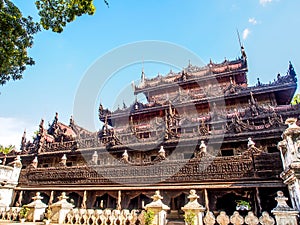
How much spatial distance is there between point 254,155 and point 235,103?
8.03m

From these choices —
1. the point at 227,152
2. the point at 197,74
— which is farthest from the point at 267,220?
the point at 197,74

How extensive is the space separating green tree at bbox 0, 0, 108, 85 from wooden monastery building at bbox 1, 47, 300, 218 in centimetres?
770

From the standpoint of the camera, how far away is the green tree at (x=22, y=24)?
7.30 meters

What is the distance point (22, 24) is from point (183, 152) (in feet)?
36.1

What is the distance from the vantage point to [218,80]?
2028 cm

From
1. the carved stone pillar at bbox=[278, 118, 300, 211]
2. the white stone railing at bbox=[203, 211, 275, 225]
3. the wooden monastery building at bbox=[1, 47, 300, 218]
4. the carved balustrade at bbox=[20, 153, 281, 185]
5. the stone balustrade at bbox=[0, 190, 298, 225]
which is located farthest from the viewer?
the wooden monastery building at bbox=[1, 47, 300, 218]

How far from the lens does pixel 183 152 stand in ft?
45.8

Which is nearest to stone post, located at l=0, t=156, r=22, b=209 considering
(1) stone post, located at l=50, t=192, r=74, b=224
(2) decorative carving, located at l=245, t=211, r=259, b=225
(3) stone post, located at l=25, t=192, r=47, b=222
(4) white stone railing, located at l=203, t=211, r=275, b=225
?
(3) stone post, located at l=25, t=192, r=47, b=222

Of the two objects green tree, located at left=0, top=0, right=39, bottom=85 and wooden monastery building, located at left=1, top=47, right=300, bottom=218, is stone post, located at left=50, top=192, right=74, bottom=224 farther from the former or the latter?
green tree, located at left=0, top=0, right=39, bottom=85

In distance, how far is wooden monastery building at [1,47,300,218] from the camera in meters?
10.1

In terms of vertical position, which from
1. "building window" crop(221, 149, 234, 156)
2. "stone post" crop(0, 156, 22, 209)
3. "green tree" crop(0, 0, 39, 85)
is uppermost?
"green tree" crop(0, 0, 39, 85)

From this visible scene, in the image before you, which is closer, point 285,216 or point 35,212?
point 285,216

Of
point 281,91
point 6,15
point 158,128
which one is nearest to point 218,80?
point 281,91

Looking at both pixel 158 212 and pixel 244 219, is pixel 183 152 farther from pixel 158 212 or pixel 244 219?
pixel 244 219
